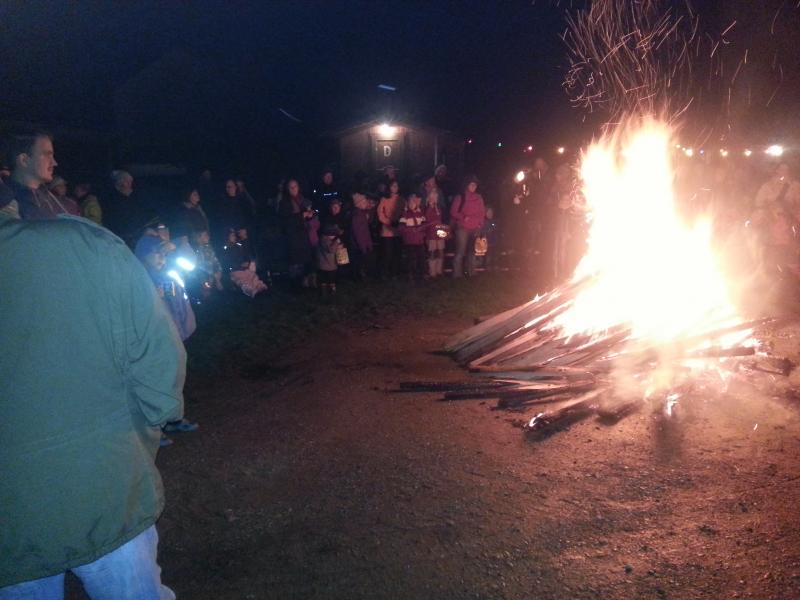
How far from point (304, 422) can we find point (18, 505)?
4069 mm

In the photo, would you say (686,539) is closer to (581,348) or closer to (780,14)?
(581,348)

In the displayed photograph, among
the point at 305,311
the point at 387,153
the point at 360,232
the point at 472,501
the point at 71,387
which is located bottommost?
the point at 472,501

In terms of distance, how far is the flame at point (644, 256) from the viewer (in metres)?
7.54

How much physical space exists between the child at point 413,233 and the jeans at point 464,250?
72cm

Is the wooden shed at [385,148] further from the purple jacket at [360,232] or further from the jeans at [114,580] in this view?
the jeans at [114,580]

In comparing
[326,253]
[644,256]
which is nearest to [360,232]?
[326,253]

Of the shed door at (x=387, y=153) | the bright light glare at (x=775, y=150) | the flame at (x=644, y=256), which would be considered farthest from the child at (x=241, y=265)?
the bright light glare at (x=775, y=150)

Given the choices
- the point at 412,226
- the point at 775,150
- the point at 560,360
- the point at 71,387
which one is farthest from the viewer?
the point at 775,150

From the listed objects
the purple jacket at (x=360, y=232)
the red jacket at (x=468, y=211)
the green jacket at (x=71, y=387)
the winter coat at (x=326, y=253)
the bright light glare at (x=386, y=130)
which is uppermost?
the bright light glare at (x=386, y=130)

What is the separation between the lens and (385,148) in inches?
885

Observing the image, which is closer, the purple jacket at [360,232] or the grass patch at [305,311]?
the grass patch at [305,311]

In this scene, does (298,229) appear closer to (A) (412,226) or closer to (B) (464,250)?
(A) (412,226)

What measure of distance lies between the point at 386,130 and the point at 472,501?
1924cm

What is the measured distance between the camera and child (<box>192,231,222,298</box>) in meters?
10.8
